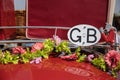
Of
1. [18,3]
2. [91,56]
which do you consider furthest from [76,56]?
[18,3]

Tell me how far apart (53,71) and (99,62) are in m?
0.30

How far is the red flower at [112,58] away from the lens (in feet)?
6.18

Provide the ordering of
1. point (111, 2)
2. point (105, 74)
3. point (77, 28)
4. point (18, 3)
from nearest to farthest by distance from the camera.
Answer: point (105, 74) → point (77, 28) → point (111, 2) → point (18, 3)

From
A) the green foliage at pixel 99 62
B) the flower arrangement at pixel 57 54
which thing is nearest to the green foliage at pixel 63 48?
the flower arrangement at pixel 57 54

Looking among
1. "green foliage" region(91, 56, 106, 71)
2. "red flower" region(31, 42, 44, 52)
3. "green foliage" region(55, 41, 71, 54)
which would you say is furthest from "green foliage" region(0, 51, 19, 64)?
"green foliage" region(91, 56, 106, 71)

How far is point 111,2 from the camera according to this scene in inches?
92.5

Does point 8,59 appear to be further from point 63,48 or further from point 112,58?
point 112,58

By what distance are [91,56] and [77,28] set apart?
0.17 meters

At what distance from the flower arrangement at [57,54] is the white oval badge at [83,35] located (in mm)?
63

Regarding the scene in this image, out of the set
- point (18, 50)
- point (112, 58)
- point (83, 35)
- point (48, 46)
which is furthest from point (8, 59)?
point (112, 58)

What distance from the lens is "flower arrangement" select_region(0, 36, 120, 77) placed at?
6.21 feet

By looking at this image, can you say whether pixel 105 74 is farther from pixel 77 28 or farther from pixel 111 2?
pixel 111 2

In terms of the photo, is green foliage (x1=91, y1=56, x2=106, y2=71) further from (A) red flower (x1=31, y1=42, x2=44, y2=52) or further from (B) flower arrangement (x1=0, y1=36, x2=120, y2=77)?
(A) red flower (x1=31, y1=42, x2=44, y2=52)

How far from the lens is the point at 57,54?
203 cm
